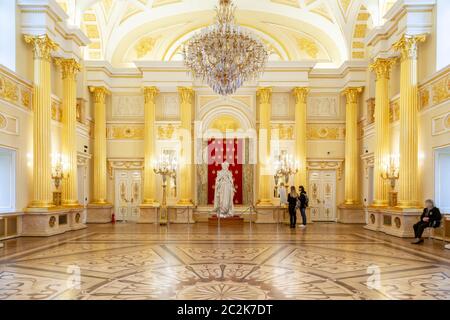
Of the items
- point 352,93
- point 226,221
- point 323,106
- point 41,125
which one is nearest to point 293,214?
point 226,221

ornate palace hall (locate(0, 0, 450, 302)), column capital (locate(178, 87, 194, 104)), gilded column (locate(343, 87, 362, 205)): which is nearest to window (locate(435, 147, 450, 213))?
ornate palace hall (locate(0, 0, 450, 302))

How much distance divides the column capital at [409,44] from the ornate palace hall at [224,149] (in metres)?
0.05

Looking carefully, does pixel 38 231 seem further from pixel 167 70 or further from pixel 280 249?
pixel 167 70

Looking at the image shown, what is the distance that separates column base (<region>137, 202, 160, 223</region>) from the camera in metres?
15.0

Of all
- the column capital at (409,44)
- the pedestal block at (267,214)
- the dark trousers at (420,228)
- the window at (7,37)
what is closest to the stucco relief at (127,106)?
the pedestal block at (267,214)

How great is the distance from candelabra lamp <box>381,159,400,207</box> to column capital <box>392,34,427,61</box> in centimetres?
288

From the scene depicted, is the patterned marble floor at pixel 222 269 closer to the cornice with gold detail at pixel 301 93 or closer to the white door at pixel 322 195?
the white door at pixel 322 195

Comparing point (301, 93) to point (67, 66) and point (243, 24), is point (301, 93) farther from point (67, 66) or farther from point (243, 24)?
point (67, 66)

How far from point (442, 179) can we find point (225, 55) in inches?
233

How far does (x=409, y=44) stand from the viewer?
10258 millimetres

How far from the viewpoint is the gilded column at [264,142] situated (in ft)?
50.7
